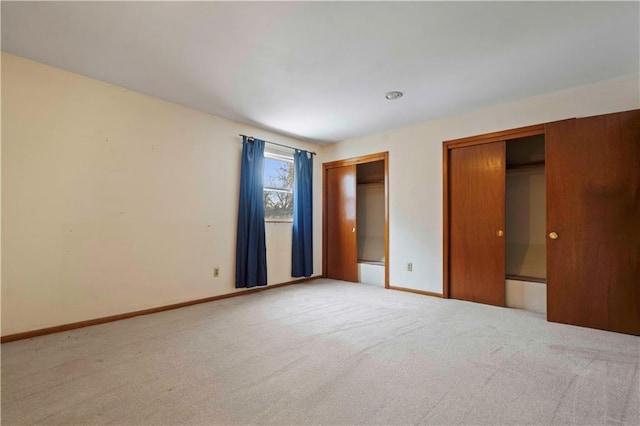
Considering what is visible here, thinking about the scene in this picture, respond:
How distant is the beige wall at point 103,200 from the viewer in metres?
2.46

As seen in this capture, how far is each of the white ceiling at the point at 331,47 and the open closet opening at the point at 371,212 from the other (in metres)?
2.16

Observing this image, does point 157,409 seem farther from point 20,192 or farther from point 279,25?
point 279,25

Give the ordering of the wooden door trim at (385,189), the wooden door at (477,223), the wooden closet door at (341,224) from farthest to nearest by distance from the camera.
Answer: the wooden closet door at (341,224) < the wooden door trim at (385,189) < the wooden door at (477,223)

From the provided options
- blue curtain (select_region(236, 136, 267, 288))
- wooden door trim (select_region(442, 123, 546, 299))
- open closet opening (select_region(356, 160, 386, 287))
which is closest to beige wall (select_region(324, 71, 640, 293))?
wooden door trim (select_region(442, 123, 546, 299))

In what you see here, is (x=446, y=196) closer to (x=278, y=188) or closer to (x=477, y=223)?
(x=477, y=223)

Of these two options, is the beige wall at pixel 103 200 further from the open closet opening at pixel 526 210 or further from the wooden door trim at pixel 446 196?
the open closet opening at pixel 526 210

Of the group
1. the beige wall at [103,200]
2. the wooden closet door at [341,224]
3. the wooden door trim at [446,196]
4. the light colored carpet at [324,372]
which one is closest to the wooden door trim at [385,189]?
the wooden closet door at [341,224]

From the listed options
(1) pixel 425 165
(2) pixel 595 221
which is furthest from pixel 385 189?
(2) pixel 595 221

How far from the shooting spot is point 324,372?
6.25 ft

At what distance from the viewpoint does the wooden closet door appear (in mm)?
4926

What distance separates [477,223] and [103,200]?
4131 mm

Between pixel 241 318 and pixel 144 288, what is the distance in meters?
1.11

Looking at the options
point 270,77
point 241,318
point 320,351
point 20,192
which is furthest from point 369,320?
point 20,192

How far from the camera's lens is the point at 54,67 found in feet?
8.60
